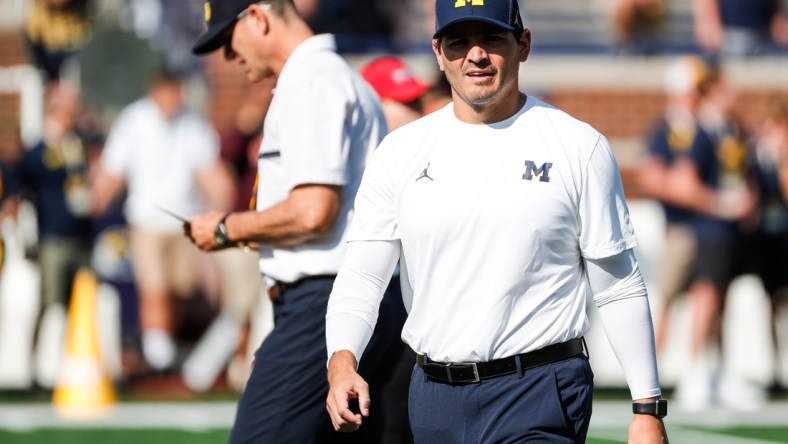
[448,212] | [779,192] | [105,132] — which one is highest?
[105,132]

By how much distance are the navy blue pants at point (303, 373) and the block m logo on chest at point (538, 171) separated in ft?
4.50

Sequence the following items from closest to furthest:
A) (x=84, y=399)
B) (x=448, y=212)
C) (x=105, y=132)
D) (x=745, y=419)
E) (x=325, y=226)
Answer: (x=448, y=212) < (x=325, y=226) < (x=745, y=419) < (x=84, y=399) < (x=105, y=132)

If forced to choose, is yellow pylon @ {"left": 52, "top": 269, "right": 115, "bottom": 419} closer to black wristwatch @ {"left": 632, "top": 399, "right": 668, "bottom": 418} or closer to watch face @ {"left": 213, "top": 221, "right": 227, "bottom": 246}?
watch face @ {"left": 213, "top": 221, "right": 227, "bottom": 246}

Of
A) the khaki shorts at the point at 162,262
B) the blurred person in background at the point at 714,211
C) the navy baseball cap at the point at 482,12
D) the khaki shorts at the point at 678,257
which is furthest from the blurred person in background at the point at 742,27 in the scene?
the navy baseball cap at the point at 482,12

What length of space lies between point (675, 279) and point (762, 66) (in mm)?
6678

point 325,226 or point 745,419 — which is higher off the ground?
point 325,226

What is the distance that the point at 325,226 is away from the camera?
17.6 feet

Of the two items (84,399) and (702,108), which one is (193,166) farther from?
(702,108)

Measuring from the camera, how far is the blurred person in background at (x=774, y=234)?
1324cm

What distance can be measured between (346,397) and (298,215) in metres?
1.31

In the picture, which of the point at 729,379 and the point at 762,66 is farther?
the point at 762,66

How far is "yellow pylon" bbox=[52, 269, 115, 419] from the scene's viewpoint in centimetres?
1191


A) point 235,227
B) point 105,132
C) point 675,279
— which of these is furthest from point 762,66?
point 235,227

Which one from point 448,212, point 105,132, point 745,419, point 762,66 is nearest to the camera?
point 448,212
